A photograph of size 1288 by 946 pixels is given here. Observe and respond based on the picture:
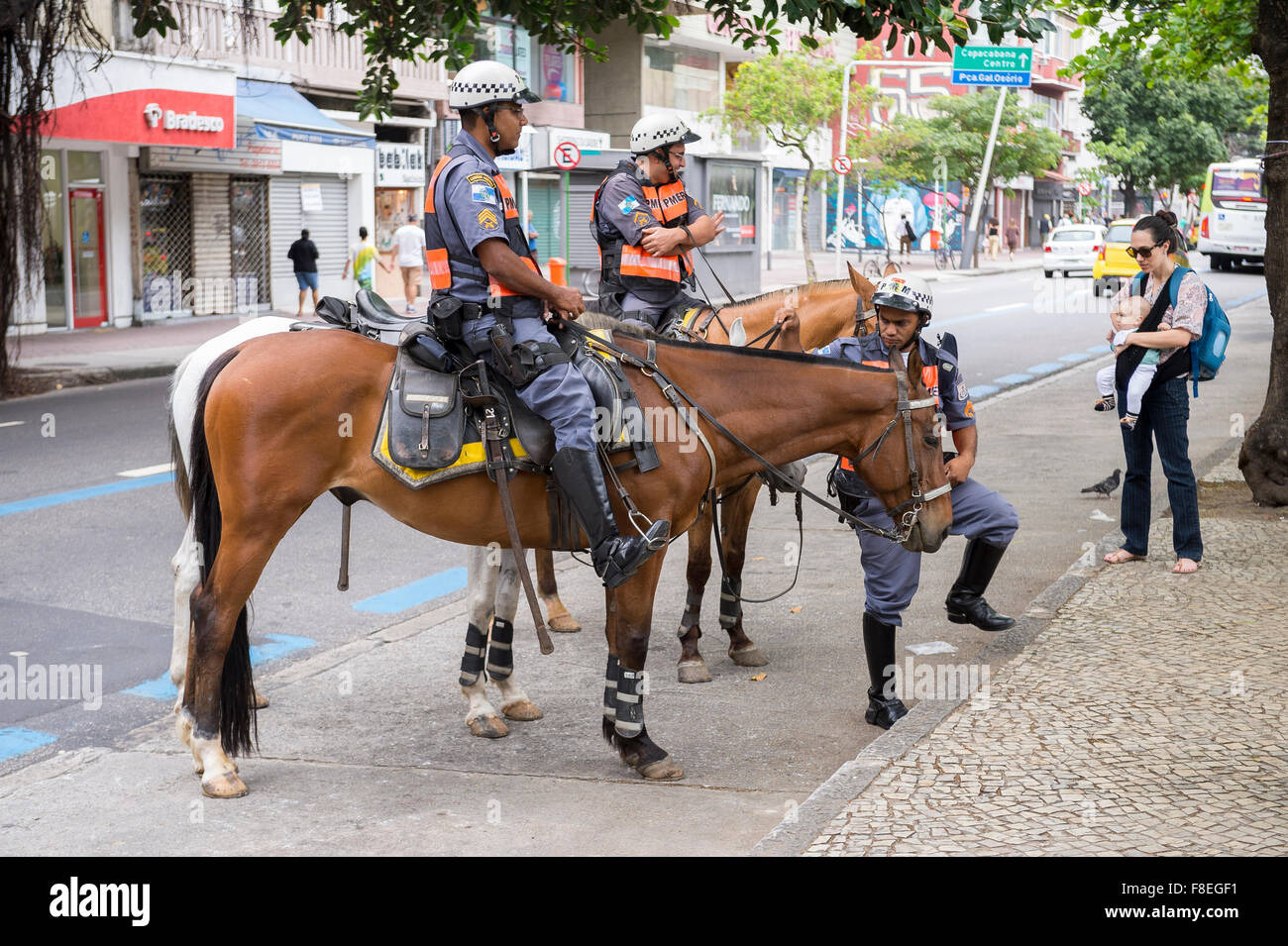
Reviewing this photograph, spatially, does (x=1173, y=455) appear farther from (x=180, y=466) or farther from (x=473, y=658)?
(x=180, y=466)

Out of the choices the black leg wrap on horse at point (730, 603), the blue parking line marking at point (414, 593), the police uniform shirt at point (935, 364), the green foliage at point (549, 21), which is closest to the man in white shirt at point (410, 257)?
the green foliage at point (549, 21)

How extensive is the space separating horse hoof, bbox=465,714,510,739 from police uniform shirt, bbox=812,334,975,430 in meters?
2.09

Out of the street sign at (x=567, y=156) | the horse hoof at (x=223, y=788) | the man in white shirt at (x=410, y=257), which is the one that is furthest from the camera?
the man in white shirt at (x=410, y=257)

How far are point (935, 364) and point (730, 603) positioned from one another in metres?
1.63

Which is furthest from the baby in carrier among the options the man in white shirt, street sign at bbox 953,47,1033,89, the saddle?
street sign at bbox 953,47,1033,89

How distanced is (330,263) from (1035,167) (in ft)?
108

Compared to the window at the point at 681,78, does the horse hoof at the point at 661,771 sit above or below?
below

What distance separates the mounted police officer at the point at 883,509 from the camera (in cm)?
569

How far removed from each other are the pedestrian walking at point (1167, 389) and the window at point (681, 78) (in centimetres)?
3692

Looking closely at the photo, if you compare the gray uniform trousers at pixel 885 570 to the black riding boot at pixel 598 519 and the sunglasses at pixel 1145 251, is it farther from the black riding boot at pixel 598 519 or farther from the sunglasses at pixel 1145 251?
the sunglasses at pixel 1145 251

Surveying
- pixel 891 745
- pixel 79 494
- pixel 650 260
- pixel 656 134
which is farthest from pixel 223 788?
pixel 79 494

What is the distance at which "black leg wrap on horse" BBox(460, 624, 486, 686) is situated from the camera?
19.7 ft

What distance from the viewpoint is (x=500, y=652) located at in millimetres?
6254

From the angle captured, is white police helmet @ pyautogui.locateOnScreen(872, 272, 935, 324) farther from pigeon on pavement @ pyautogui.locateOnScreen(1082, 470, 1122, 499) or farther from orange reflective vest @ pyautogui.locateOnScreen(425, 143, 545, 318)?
pigeon on pavement @ pyautogui.locateOnScreen(1082, 470, 1122, 499)
